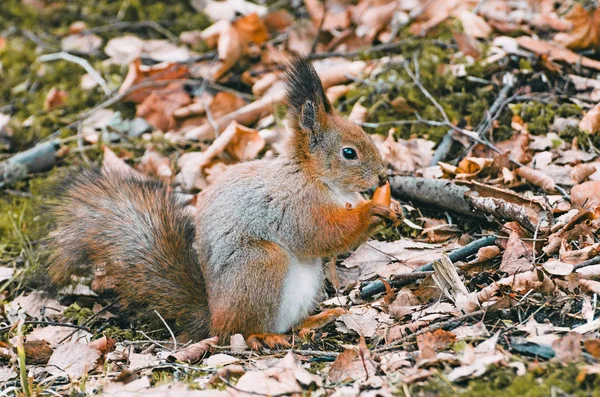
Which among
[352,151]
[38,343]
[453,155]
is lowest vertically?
[38,343]

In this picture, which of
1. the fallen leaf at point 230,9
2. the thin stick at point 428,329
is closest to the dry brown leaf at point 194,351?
the thin stick at point 428,329

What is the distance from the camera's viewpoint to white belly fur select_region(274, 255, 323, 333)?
306 centimetres

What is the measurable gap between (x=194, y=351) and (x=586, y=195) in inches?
71.1

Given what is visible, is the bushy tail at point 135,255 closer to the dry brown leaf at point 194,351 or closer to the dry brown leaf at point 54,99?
the dry brown leaf at point 194,351

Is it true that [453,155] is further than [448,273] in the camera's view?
Yes

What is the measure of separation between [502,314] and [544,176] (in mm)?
1044

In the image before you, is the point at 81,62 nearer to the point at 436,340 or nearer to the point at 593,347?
the point at 436,340

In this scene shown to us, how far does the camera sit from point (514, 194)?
3.29 meters

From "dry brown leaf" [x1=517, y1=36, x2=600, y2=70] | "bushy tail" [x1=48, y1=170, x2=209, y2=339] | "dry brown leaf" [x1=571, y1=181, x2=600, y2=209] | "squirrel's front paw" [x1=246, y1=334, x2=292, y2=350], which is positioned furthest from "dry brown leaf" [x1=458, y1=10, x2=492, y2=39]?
"squirrel's front paw" [x1=246, y1=334, x2=292, y2=350]

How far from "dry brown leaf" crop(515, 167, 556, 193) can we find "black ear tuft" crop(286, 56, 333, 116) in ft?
3.47

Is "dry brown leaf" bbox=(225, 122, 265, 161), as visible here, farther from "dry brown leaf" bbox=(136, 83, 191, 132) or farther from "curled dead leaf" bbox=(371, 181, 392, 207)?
"curled dead leaf" bbox=(371, 181, 392, 207)

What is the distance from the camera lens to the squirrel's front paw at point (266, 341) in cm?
298

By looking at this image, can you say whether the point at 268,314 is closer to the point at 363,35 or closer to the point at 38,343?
the point at 38,343

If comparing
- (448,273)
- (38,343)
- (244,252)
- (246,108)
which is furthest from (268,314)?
(246,108)
